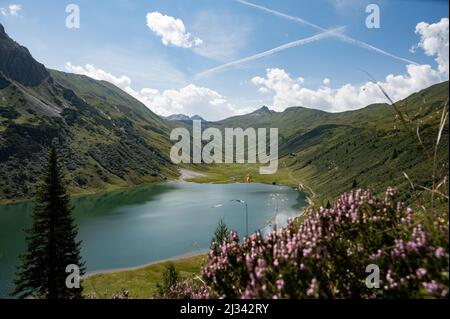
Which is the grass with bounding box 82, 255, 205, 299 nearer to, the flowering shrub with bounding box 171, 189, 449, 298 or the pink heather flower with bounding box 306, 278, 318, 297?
the flowering shrub with bounding box 171, 189, 449, 298

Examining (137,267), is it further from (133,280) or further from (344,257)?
(344,257)

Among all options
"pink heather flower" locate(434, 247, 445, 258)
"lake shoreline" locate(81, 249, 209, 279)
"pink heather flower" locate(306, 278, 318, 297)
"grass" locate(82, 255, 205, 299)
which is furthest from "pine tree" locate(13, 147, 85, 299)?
"lake shoreline" locate(81, 249, 209, 279)

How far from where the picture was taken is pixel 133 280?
69.4 metres

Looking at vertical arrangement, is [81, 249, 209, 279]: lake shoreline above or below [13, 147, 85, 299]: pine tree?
below

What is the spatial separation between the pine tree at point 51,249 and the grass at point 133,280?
2639cm

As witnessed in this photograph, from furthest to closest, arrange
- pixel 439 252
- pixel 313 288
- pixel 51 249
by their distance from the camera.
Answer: pixel 51 249 → pixel 313 288 → pixel 439 252

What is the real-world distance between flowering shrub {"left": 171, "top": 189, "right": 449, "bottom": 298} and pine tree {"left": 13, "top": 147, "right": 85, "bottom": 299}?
104ft

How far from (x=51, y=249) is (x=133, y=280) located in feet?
120

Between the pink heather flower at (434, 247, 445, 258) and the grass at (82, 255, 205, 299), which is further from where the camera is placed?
the grass at (82, 255, 205, 299)

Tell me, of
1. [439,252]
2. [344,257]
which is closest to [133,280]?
[344,257]

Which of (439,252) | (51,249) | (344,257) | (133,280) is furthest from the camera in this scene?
(133,280)

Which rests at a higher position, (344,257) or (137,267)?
(344,257)

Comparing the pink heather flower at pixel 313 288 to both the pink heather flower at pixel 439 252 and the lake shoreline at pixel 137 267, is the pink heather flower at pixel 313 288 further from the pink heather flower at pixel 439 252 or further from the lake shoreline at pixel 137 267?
the lake shoreline at pixel 137 267

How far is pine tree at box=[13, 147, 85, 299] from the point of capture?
34.7 m
